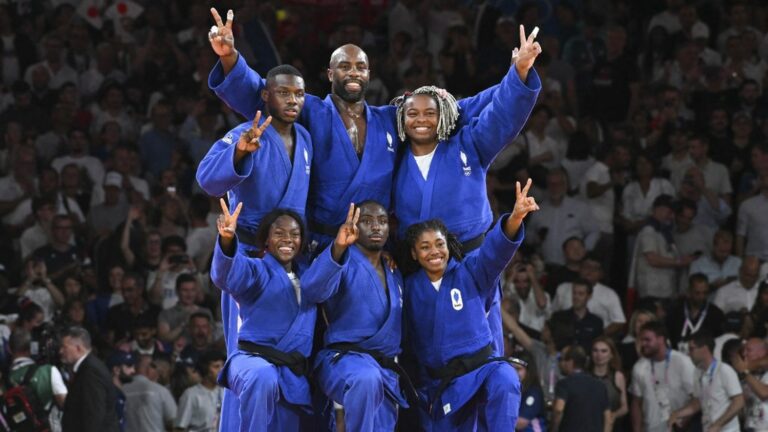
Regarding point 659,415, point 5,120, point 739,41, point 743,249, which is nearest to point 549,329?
point 659,415

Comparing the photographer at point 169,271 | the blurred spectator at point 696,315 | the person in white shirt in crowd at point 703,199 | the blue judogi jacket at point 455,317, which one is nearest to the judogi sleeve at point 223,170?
the blue judogi jacket at point 455,317

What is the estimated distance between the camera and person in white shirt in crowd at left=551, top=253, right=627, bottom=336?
13148mm

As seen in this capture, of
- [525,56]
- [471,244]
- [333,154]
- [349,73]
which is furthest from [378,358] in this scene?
[525,56]

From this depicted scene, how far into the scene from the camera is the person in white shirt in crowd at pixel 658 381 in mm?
12398

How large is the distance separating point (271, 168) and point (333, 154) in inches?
16.3

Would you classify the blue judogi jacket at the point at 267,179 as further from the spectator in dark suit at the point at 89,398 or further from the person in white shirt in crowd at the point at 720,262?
the person in white shirt in crowd at the point at 720,262

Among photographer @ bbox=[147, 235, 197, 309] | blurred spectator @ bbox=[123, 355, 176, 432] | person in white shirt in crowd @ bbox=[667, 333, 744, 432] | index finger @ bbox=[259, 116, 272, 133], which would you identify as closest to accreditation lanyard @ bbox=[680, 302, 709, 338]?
person in white shirt in crowd @ bbox=[667, 333, 744, 432]

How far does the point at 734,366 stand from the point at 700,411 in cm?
45

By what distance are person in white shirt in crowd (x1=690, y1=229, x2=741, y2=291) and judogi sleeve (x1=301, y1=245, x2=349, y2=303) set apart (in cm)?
650

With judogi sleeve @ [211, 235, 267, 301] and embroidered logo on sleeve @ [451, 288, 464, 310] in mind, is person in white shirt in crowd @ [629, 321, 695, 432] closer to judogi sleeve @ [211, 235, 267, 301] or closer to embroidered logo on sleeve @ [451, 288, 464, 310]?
embroidered logo on sleeve @ [451, 288, 464, 310]

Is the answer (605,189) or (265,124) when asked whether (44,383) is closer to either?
(265,124)

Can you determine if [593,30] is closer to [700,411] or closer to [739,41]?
[739,41]

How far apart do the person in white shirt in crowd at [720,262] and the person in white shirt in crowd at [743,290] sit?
0.24 metres

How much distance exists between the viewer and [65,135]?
14.9 meters
